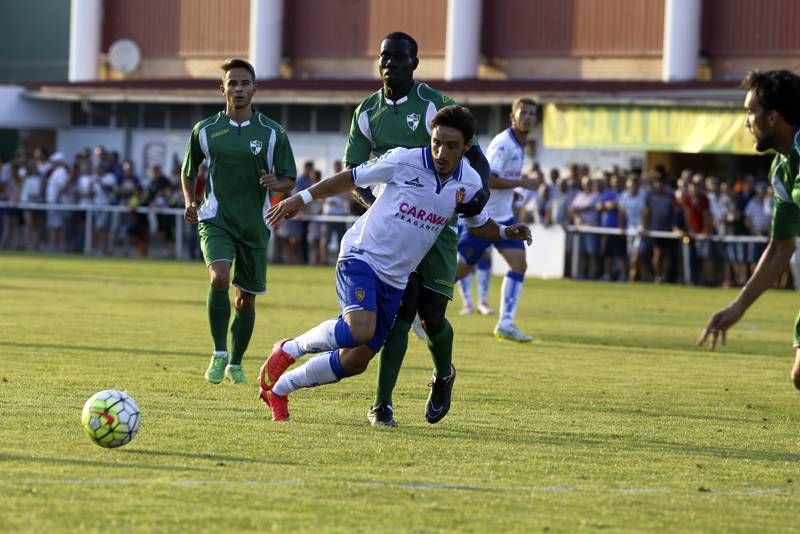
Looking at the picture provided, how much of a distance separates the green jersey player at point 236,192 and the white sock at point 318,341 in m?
2.51

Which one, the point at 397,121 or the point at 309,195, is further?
the point at 397,121

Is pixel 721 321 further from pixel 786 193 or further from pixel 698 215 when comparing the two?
pixel 698 215

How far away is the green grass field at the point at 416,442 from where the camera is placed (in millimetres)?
7039

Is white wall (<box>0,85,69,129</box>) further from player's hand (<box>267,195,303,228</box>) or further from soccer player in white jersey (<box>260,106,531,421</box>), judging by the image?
player's hand (<box>267,195,303,228</box>)

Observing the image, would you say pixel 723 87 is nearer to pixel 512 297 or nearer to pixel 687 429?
pixel 512 297

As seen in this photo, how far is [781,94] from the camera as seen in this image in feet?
25.4

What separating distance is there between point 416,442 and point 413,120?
2.65 metres

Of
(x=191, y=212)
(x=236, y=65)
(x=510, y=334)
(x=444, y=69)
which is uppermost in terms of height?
(x=444, y=69)

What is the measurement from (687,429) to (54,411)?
378cm

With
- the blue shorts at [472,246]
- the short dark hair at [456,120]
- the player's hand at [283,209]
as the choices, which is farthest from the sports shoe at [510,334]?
the player's hand at [283,209]

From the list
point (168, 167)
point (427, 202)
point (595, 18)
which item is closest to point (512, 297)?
point (427, 202)

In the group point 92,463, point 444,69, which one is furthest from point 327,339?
point 444,69

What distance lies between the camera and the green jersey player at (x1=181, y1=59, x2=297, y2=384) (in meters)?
12.3

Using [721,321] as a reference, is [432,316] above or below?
below
